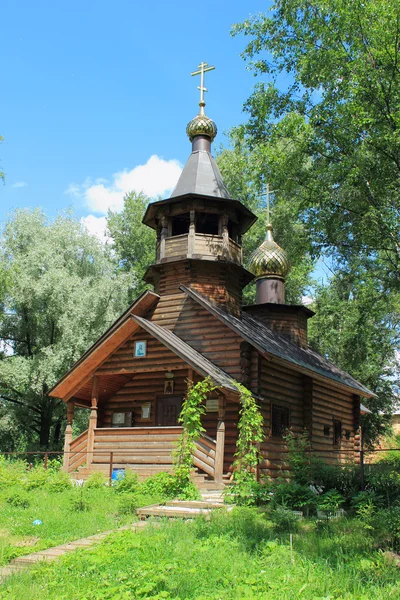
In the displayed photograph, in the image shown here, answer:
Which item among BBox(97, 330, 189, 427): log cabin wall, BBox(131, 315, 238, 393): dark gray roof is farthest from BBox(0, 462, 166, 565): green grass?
BBox(97, 330, 189, 427): log cabin wall

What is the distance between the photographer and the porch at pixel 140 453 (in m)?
13.3

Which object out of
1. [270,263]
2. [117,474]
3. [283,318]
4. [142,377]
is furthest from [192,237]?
[117,474]

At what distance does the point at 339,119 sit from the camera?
1498cm

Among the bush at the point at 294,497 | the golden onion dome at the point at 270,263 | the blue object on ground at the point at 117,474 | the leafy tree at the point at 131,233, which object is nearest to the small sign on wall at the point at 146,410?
the blue object on ground at the point at 117,474

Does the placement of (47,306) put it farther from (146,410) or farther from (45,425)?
(146,410)

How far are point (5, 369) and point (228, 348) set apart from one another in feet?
42.7

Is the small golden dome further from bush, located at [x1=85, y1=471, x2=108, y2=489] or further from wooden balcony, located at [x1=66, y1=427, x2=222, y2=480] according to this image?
bush, located at [x1=85, y1=471, x2=108, y2=489]

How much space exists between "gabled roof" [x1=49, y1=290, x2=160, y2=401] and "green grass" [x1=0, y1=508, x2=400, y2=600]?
7.66m

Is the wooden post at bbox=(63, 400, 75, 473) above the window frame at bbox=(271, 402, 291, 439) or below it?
below

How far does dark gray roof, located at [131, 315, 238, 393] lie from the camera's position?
528 inches

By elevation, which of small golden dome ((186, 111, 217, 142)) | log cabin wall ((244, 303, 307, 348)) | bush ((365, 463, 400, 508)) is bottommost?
bush ((365, 463, 400, 508))

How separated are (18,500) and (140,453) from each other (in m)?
3.84

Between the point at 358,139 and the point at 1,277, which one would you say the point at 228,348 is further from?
the point at 1,277

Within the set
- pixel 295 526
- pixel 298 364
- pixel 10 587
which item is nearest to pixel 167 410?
pixel 298 364
